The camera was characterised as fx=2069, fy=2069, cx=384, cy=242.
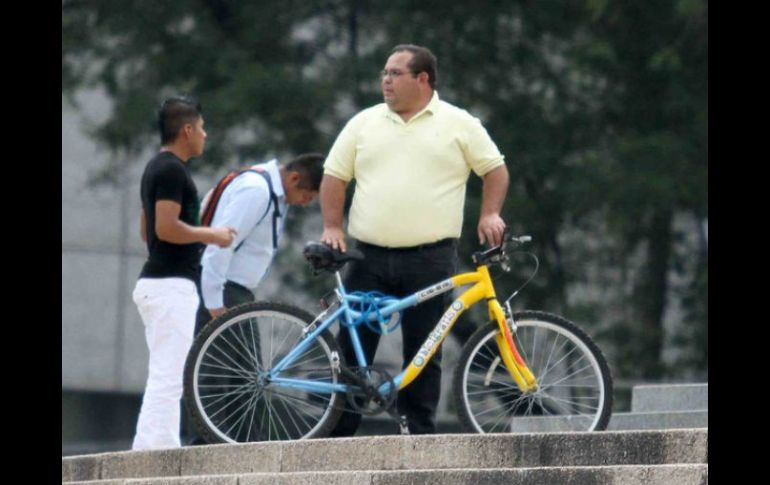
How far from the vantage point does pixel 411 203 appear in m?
8.75

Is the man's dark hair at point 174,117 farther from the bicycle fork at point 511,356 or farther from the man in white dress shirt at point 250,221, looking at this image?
the bicycle fork at point 511,356

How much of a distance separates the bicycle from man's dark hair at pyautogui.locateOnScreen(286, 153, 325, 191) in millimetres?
1117

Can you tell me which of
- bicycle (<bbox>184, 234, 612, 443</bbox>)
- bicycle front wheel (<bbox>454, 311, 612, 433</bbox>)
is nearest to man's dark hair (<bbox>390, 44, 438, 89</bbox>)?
bicycle (<bbox>184, 234, 612, 443</bbox>)

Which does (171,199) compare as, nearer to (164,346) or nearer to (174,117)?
(174,117)

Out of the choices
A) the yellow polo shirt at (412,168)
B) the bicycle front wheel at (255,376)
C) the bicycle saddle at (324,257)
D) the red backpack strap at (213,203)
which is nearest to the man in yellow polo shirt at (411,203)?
the yellow polo shirt at (412,168)

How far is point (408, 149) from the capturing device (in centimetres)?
878

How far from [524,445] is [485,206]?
5.21 feet

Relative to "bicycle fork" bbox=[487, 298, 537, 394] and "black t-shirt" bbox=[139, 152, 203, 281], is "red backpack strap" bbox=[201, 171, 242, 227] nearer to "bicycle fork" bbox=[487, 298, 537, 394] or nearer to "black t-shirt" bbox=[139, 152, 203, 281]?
"black t-shirt" bbox=[139, 152, 203, 281]

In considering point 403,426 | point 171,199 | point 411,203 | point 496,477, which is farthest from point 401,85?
point 496,477

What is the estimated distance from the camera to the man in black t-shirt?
895 centimetres

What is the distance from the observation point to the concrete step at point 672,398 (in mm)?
11773

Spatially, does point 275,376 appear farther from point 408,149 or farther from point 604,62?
point 604,62
